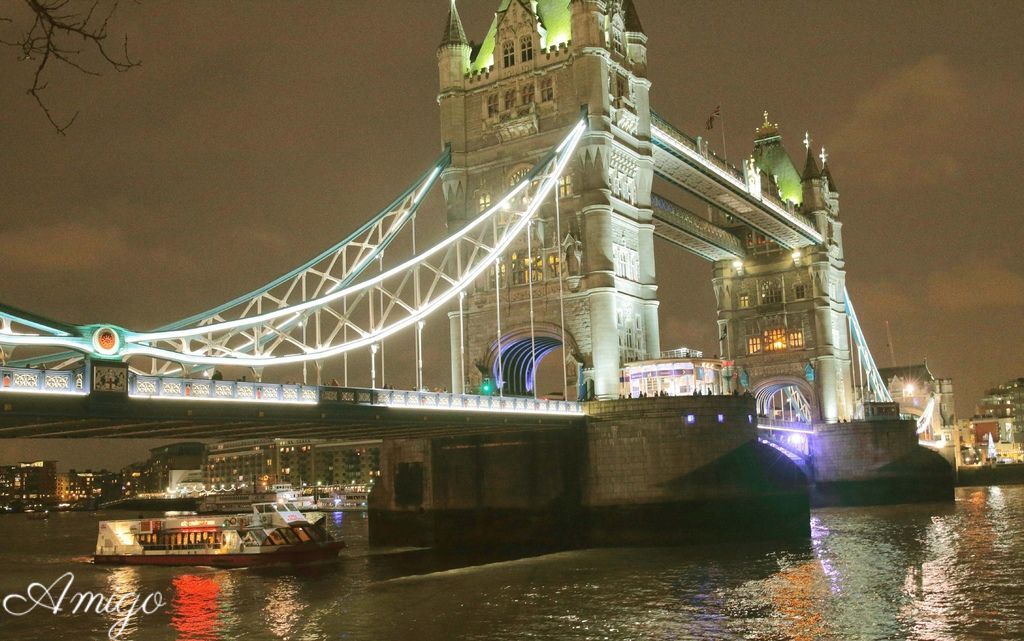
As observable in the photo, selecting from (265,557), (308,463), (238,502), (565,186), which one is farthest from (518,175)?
(308,463)

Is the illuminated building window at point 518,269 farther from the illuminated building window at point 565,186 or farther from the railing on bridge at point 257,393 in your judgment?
the railing on bridge at point 257,393

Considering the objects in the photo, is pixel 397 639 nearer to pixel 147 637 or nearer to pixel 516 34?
pixel 147 637

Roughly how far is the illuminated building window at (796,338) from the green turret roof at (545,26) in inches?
1401

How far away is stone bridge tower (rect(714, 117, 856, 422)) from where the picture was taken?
3000 inches

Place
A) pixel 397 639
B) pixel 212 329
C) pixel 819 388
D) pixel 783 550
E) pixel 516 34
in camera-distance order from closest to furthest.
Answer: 1. pixel 397 639
2. pixel 212 329
3. pixel 783 550
4. pixel 516 34
5. pixel 819 388

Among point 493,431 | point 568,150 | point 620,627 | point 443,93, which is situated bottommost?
point 620,627

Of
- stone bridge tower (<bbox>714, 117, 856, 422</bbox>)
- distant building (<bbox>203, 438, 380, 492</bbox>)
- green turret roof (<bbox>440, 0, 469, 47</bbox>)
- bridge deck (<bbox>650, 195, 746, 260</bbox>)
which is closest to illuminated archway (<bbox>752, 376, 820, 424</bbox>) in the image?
stone bridge tower (<bbox>714, 117, 856, 422</bbox>)

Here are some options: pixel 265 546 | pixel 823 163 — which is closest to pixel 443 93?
pixel 265 546

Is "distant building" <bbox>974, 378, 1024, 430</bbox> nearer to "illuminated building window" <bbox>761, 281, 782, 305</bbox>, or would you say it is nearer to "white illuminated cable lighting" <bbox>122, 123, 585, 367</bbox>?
"illuminated building window" <bbox>761, 281, 782, 305</bbox>

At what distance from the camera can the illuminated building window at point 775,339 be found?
78.4 m

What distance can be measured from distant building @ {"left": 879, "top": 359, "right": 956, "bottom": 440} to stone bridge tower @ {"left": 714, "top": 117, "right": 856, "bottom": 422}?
26.2 m

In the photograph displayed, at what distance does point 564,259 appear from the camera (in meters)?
48.2

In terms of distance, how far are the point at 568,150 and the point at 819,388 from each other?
3686 cm

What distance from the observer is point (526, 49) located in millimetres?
50969
